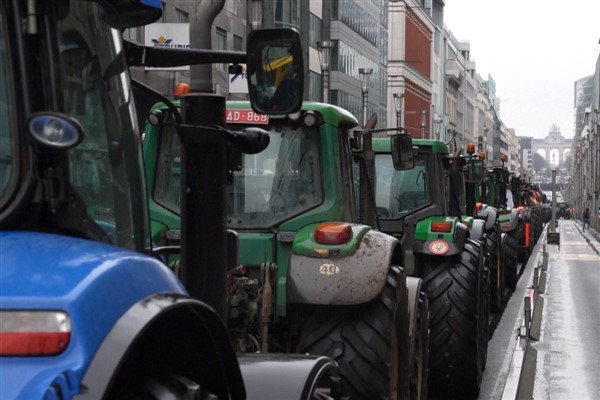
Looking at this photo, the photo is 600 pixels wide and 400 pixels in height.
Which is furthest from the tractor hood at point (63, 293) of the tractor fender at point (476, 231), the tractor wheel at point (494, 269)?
the tractor wheel at point (494, 269)

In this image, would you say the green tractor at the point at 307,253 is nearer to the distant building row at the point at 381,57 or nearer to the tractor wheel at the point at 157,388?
the tractor wheel at the point at 157,388

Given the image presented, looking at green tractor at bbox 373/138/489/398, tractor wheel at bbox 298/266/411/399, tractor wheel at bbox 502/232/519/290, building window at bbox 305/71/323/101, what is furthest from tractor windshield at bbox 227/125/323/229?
building window at bbox 305/71/323/101

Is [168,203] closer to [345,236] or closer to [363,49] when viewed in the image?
[345,236]

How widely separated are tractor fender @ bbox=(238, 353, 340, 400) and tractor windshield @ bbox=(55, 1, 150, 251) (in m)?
0.55

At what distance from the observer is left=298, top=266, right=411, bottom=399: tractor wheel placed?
604cm

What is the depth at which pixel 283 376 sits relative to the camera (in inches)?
151

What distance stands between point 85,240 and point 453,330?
25.9 feet

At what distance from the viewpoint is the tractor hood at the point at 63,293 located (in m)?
2.22

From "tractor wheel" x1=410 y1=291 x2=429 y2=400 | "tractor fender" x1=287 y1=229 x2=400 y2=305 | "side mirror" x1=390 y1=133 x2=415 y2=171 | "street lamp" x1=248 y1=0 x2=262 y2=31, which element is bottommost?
"tractor wheel" x1=410 y1=291 x2=429 y2=400

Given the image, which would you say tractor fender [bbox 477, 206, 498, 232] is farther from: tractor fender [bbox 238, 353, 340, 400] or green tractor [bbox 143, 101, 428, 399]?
tractor fender [bbox 238, 353, 340, 400]

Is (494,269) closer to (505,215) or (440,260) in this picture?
(440,260)

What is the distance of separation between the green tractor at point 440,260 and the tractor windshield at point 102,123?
5.47 m

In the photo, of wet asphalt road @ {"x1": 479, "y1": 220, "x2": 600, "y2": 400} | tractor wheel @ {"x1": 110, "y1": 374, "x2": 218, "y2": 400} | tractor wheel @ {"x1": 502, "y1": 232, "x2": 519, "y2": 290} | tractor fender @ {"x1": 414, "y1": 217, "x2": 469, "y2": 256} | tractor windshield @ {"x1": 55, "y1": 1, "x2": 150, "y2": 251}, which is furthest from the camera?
tractor wheel @ {"x1": 502, "y1": 232, "x2": 519, "y2": 290}

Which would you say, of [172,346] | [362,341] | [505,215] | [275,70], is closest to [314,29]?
[505,215]
